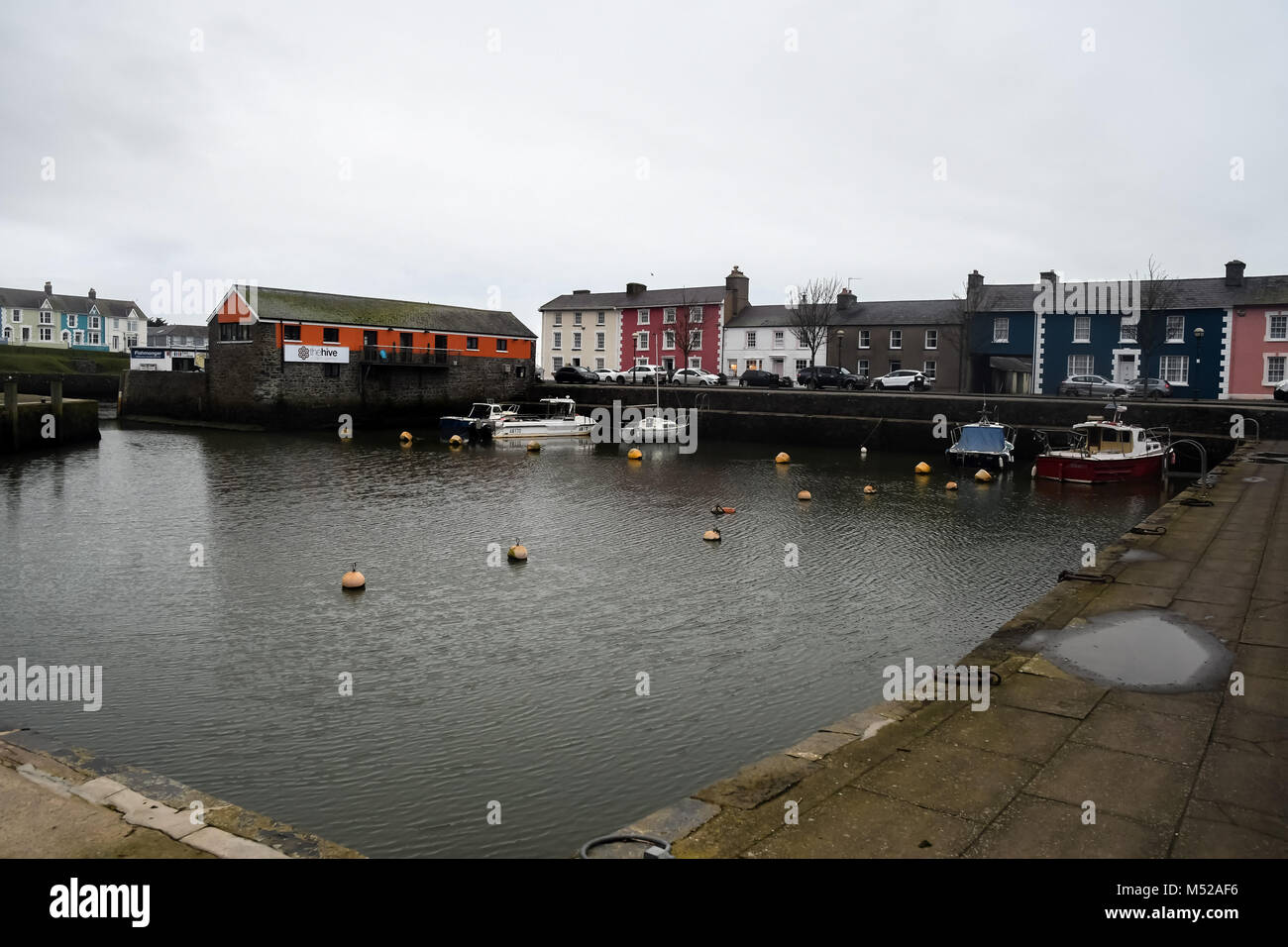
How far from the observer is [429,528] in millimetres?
23234

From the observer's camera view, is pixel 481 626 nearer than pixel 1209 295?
Yes

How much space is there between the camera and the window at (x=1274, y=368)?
48500 mm

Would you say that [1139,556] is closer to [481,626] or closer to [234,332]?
[481,626]

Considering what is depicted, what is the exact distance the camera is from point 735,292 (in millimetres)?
71438

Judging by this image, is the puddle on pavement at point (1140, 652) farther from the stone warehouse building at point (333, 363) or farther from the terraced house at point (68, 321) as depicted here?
the terraced house at point (68, 321)

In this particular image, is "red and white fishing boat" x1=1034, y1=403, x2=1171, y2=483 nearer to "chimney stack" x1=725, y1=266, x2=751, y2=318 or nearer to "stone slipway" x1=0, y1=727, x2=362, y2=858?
"stone slipway" x1=0, y1=727, x2=362, y2=858

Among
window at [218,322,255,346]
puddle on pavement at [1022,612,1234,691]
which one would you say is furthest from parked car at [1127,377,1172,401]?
window at [218,322,255,346]

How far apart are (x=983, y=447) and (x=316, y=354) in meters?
37.9

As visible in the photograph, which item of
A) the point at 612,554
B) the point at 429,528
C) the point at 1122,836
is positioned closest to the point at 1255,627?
the point at 1122,836

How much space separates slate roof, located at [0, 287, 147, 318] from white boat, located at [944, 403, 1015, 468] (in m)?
106

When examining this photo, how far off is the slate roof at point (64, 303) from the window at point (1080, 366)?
10698 centimetres

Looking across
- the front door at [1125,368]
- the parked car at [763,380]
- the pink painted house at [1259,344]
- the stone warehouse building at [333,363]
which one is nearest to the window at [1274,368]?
the pink painted house at [1259,344]

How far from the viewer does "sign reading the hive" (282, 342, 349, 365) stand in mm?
53359

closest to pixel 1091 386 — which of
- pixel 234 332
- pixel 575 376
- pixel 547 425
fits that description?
pixel 547 425
